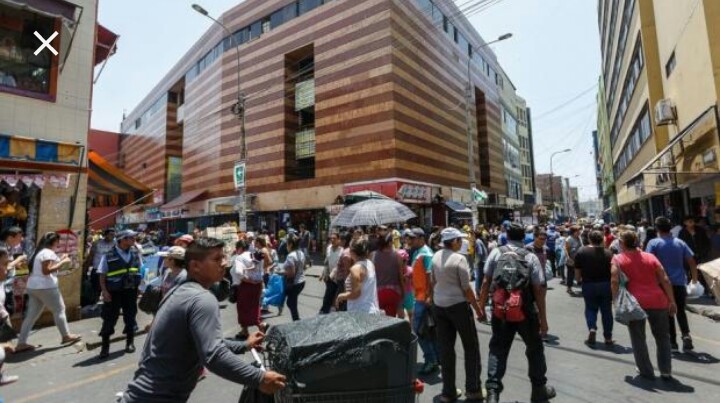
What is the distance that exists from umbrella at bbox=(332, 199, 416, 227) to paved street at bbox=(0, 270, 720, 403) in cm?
358

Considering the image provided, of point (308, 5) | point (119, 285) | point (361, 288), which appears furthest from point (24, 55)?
point (308, 5)

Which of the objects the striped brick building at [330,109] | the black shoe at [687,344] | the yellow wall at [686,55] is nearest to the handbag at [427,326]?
the black shoe at [687,344]

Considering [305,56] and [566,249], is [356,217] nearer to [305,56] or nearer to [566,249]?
[566,249]

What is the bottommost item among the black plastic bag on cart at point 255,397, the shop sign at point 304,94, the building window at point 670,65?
the black plastic bag on cart at point 255,397

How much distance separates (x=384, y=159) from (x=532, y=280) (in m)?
17.2

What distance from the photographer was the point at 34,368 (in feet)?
17.6

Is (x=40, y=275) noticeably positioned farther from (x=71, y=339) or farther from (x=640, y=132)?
(x=640, y=132)

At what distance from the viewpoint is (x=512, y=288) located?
3787mm

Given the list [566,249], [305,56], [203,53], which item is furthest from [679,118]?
[203,53]

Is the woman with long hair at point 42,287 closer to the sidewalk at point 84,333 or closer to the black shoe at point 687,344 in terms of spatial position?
the sidewalk at point 84,333

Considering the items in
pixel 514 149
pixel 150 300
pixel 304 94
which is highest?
pixel 514 149

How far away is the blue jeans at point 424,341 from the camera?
185 inches

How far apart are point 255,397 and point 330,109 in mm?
22401

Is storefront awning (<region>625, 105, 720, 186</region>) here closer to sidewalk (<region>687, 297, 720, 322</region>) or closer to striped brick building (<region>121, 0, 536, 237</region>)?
sidewalk (<region>687, 297, 720, 322</region>)
